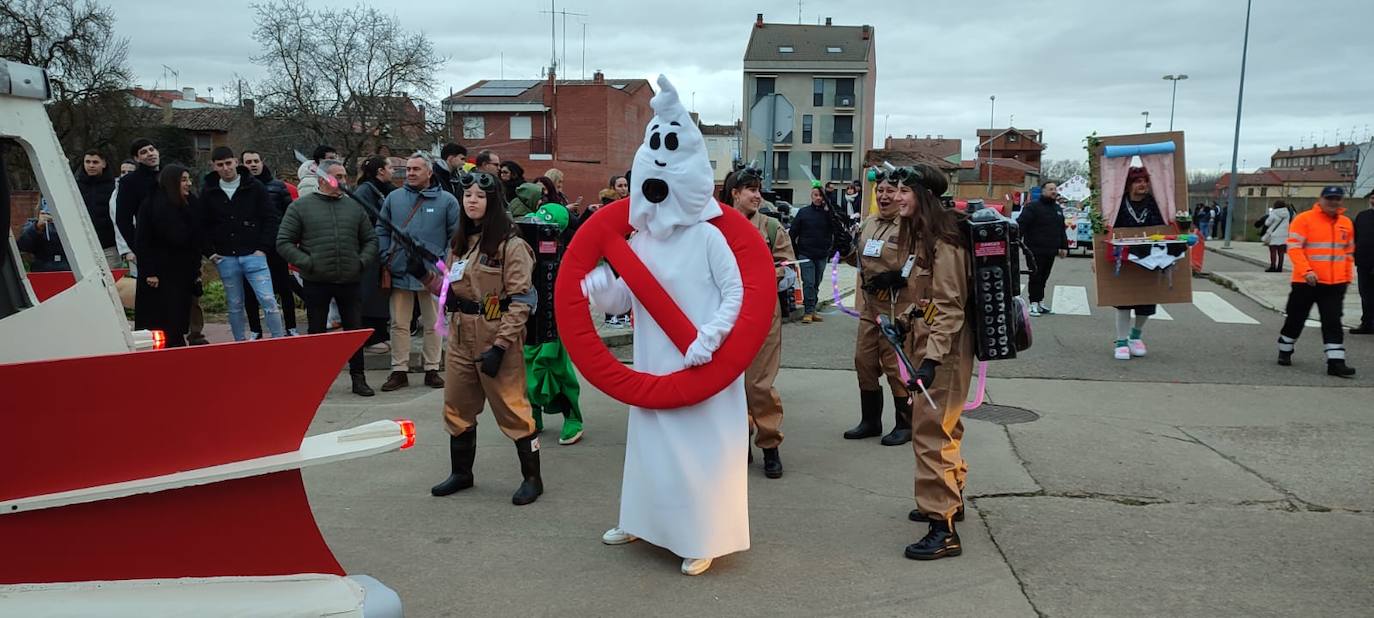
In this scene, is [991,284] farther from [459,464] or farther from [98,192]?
[98,192]

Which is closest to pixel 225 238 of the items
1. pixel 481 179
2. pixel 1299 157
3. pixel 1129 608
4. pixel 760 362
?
pixel 481 179

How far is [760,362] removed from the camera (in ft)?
19.1

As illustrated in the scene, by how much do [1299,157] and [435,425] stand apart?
17623 centimetres

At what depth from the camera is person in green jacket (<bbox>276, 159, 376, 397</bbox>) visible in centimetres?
764

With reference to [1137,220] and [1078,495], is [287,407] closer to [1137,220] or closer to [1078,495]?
[1078,495]

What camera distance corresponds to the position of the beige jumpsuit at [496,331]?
502 cm

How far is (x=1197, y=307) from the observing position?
45.0 ft

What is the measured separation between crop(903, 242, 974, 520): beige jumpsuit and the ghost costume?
89 centimetres

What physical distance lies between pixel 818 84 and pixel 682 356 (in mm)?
67012

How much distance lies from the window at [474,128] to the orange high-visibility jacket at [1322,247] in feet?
160

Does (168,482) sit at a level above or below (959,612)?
above

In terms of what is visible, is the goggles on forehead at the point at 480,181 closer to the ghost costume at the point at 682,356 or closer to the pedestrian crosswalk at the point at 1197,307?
the ghost costume at the point at 682,356

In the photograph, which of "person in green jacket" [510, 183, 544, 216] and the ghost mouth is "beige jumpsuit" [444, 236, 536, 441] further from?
"person in green jacket" [510, 183, 544, 216]

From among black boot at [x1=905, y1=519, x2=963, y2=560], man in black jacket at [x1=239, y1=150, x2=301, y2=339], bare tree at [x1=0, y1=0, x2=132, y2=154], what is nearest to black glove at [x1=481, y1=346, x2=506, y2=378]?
black boot at [x1=905, y1=519, x2=963, y2=560]
